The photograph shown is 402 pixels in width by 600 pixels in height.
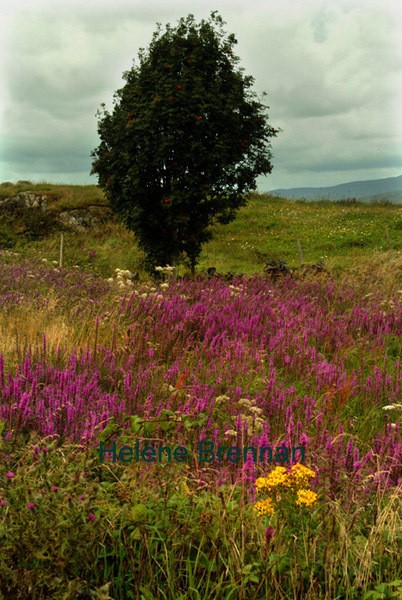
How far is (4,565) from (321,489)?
5.37 feet

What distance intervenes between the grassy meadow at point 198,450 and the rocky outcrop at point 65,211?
1669 cm


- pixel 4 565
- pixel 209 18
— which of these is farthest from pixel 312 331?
pixel 209 18

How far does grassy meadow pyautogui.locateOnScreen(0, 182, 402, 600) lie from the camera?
223 cm

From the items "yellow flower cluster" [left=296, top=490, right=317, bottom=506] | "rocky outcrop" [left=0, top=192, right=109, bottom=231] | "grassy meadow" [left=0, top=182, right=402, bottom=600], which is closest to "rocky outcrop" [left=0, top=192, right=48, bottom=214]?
"rocky outcrop" [left=0, top=192, right=109, bottom=231]

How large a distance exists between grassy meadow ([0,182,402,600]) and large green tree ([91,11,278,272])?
515 centimetres

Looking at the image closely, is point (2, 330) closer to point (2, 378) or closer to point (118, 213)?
point (2, 378)

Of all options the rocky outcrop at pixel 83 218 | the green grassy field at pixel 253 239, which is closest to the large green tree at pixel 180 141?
the green grassy field at pixel 253 239

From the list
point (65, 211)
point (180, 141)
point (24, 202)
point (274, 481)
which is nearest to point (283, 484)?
point (274, 481)

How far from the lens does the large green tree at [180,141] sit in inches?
516

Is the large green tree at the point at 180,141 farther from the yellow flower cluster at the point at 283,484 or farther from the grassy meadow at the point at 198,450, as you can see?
the yellow flower cluster at the point at 283,484

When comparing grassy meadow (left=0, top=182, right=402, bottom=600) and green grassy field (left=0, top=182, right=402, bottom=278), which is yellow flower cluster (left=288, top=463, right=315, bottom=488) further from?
green grassy field (left=0, top=182, right=402, bottom=278)

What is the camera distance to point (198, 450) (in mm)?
3430

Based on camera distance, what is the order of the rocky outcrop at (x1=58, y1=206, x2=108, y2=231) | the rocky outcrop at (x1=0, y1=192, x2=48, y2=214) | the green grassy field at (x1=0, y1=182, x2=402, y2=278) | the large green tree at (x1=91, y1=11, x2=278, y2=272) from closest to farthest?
the large green tree at (x1=91, y1=11, x2=278, y2=272), the green grassy field at (x1=0, y1=182, x2=402, y2=278), the rocky outcrop at (x1=58, y1=206, x2=108, y2=231), the rocky outcrop at (x1=0, y1=192, x2=48, y2=214)

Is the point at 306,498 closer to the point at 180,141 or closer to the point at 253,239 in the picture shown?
the point at 180,141
